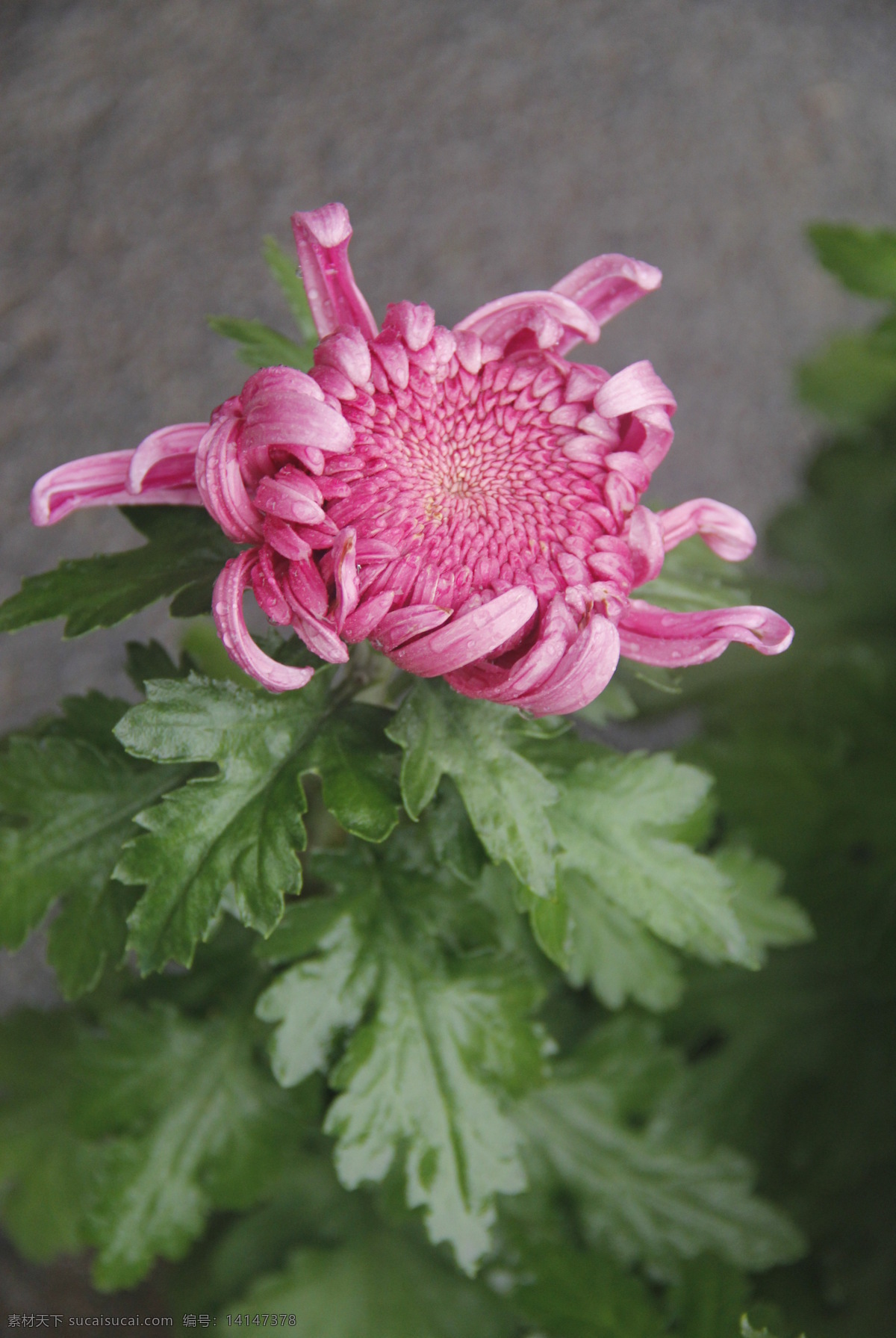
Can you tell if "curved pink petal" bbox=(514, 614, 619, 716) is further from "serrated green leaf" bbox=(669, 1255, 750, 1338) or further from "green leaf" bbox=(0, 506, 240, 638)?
"serrated green leaf" bbox=(669, 1255, 750, 1338)

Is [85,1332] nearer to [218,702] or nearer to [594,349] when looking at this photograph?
[218,702]

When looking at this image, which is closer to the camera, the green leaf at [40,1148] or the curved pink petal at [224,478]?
the curved pink petal at [224,478]

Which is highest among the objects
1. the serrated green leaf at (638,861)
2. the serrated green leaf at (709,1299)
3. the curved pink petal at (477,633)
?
the curved pink petal at (477,633)

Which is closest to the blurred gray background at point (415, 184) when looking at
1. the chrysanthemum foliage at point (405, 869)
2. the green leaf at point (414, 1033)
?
the chrysanthemum foliage at point (405, 869)

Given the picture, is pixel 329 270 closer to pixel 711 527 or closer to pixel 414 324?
pixel 414 324

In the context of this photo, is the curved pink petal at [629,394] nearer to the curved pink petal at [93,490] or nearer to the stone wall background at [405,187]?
the curved pink petal at [93,490]

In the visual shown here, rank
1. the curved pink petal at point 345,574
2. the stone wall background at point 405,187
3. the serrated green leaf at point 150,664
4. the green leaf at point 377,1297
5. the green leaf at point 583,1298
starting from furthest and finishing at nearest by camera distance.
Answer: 1. the stone wall background at point 405,187
2. the green leaf at point 377,1297
3. the green leaf at point 583,1298
4. the serrated green leaf at point 150,664
5. the curved pink petal at point 345,574

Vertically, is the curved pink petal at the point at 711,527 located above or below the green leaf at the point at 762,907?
above
